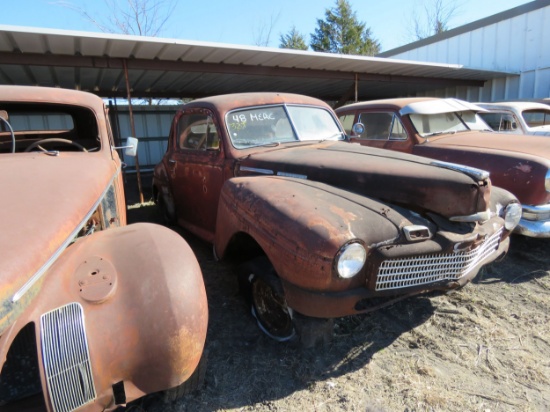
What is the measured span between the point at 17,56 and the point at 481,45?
14048 millimetres

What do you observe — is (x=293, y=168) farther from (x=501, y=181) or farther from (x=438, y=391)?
(x=501, y=181)

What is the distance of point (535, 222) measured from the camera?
3.86m

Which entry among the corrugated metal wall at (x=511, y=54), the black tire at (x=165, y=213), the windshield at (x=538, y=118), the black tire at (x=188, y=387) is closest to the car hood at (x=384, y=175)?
the black tire at (x=188, y=387)

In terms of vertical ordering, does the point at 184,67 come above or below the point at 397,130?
above

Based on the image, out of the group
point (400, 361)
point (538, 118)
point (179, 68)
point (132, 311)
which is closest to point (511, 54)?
point (538, 118)

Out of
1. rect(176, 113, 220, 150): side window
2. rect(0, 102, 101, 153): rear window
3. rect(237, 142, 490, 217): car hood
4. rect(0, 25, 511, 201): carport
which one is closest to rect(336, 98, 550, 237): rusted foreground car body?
rect(237, 142, 490, 217): car hood

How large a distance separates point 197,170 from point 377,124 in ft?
10.4

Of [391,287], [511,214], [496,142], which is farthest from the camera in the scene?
[496,142]

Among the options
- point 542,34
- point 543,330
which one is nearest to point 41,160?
point 543,330

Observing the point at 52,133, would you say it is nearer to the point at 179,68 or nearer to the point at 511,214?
the point at 179,68

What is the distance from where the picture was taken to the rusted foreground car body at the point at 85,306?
139 centimetres

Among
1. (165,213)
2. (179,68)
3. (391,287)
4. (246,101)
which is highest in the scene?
(179,68)

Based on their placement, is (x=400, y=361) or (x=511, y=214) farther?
(x=511, y=214)

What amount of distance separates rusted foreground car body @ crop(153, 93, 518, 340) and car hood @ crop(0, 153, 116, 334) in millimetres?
1006
